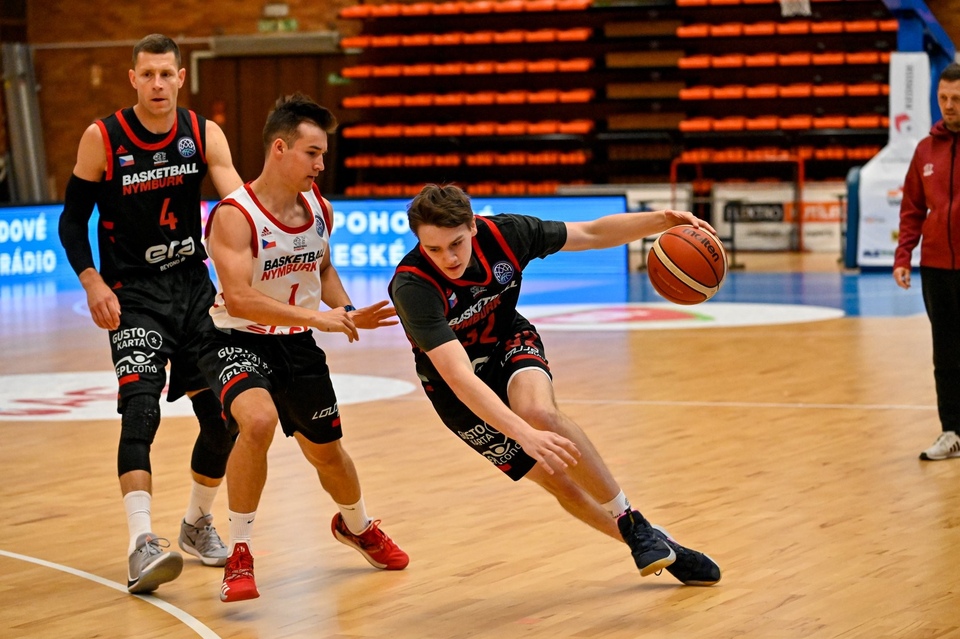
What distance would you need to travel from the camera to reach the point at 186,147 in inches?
193

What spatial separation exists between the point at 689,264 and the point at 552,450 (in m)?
1.19

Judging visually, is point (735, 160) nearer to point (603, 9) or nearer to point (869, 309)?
point (603, 9)

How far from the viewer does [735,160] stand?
2134 centimetres

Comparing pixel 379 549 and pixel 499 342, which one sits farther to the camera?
pixel 379 549

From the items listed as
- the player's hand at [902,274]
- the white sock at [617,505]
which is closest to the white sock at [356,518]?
the white sock at [617,505]

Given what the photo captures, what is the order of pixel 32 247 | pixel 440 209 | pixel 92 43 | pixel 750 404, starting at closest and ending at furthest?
pixel 440 209
pixel 750 404
pixel 32 247
pixel 92 43

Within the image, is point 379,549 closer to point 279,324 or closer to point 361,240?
point 279,324

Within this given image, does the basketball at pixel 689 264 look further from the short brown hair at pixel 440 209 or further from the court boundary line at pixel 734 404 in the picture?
the court boundary line at pixel 734 404

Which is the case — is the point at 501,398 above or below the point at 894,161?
above

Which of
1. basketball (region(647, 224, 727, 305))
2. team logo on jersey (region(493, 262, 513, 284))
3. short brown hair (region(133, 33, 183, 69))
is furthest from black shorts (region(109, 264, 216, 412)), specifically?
basketball (region(647, 224, 727, 305))

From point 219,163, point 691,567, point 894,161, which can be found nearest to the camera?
point 691,567

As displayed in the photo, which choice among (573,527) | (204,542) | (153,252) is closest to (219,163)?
(153,252)

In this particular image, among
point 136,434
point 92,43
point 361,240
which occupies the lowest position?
point 361,240

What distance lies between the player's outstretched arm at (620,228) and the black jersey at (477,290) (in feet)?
0.18
